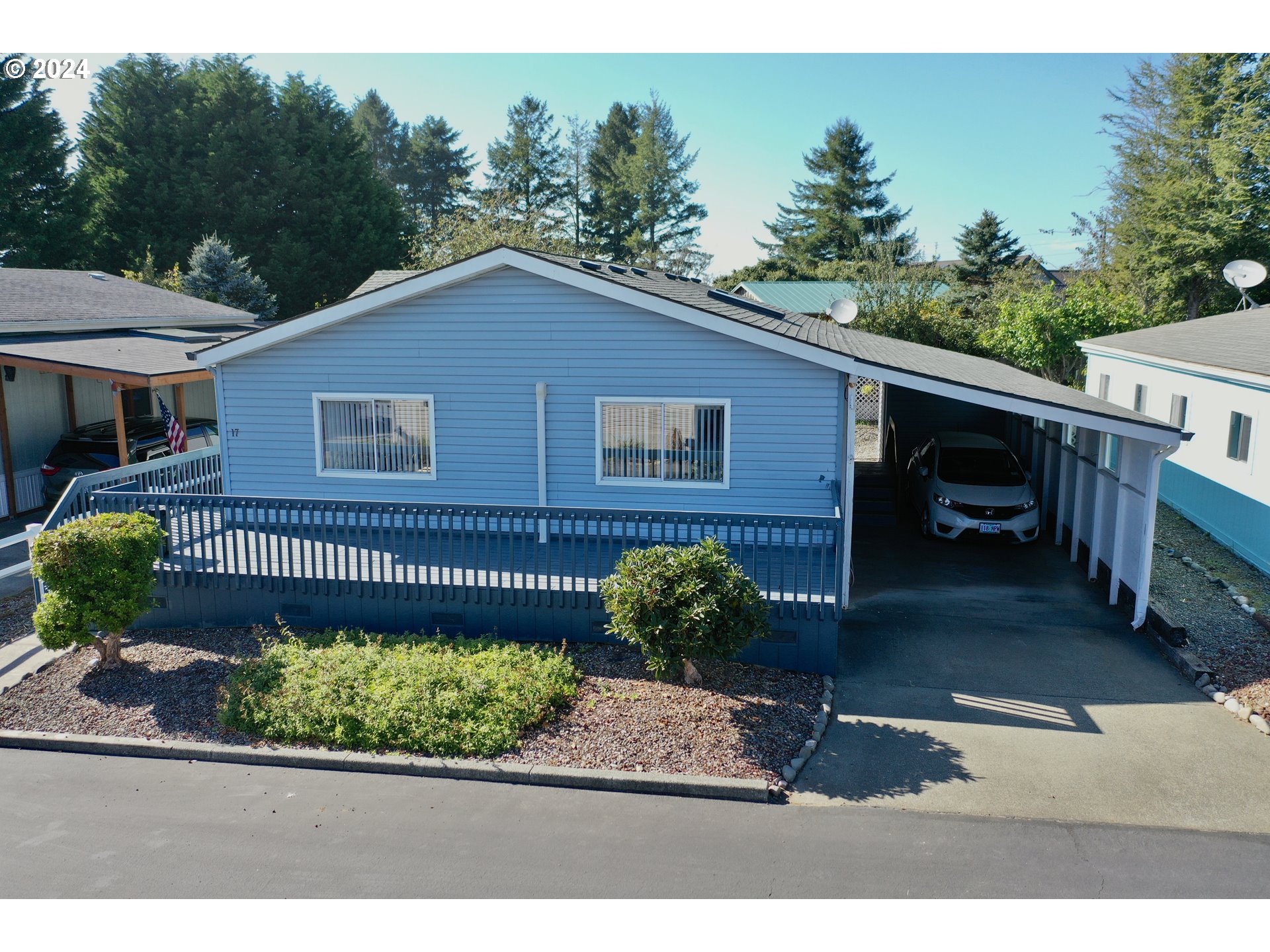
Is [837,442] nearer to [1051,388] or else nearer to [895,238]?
[1051,388]

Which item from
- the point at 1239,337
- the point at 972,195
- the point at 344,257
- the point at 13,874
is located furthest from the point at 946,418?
the point at 972,195

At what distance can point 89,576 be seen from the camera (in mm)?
8906

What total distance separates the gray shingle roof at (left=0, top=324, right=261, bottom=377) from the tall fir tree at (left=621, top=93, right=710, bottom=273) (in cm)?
3860

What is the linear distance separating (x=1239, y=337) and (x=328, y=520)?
15.4m

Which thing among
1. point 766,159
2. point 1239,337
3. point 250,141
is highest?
point 766,159

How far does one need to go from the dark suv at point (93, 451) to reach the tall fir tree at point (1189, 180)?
33635mm

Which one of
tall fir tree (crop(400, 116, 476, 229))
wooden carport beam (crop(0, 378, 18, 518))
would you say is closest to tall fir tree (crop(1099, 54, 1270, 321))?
wooden carport beam (crop(0, 378, 18, 518))

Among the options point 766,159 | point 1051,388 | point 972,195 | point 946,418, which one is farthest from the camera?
point 766,159

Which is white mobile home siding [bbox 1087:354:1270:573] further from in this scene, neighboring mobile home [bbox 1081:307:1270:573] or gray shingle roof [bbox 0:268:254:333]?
gray shingle roof [bbox 0:268:254:333]

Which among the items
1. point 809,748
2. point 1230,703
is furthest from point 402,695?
point 1230,703

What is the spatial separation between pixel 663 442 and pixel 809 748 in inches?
194

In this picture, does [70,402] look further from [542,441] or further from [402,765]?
[402,765]

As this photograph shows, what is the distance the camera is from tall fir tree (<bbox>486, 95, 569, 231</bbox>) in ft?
192

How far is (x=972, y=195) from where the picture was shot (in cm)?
5859
